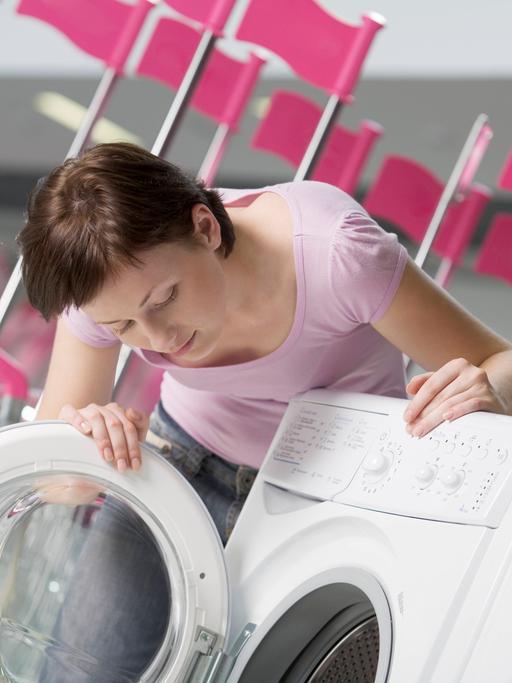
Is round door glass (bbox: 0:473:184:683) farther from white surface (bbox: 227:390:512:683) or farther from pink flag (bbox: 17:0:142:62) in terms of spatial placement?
pink flag (bbox: 17:0:142:62)

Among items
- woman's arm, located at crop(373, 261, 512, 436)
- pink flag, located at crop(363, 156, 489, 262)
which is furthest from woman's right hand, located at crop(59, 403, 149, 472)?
pink flag, located at crop(363, 156, 489, 262)

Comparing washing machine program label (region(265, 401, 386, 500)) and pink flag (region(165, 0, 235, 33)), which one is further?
pink flag (region(165, 0, 235, 33))

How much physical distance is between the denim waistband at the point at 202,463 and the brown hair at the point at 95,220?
371 mm

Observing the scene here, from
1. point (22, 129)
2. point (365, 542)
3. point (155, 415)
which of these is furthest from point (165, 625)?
point (22, 129)

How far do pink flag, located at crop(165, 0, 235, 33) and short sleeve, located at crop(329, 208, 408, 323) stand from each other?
0.92 metres

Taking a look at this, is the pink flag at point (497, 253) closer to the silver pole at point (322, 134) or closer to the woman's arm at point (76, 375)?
the silver pole at point (322, 134)

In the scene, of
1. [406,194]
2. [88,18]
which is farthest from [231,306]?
[406,194]

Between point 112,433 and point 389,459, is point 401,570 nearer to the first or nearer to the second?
point 389,459

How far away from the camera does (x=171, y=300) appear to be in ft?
3.70

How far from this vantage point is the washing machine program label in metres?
1.15

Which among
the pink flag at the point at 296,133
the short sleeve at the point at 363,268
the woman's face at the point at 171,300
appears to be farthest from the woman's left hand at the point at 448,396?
the pink flag at the point at 296,133

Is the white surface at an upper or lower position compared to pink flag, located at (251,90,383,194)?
lower

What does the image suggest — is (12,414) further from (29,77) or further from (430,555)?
(29,77)

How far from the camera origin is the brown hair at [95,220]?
108 cm
